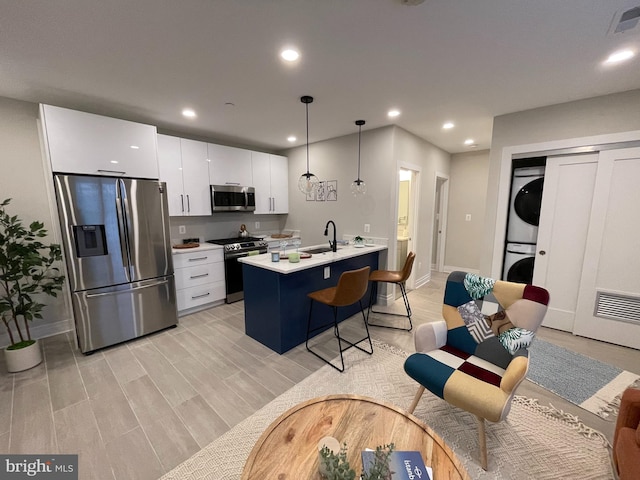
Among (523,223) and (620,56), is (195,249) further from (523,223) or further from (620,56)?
(620,56)

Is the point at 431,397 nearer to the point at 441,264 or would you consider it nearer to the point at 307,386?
the point at 307,386

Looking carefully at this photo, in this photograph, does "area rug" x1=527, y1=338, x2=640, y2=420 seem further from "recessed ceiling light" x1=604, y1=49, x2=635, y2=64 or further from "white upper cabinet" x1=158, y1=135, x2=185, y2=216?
"white upper cabinet" x1=158, y1=135, x2=185, y2=216

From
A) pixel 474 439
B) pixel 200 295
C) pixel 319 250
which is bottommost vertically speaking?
pixel 474 439

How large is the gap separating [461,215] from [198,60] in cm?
538

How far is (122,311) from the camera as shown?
2.73 m

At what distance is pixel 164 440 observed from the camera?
163 cm

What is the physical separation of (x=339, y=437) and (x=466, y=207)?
5427 millimetres

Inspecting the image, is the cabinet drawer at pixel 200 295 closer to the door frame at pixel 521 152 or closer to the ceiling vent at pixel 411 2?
the ceiling vent at pixel 411 2

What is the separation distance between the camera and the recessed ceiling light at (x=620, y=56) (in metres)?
1.85

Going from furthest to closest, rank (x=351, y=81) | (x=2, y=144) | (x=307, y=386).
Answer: (x=2, y=144) → (x=351, y=81) → (x=307, y=386)

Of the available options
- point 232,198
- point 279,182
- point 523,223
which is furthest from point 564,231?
point 232,198

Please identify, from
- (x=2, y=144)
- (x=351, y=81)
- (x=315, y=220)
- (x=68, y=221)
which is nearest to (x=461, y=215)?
(x=315, y=220)

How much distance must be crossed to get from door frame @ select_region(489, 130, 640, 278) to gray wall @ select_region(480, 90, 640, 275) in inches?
1.4

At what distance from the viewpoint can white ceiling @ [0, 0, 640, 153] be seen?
1.44 metres
